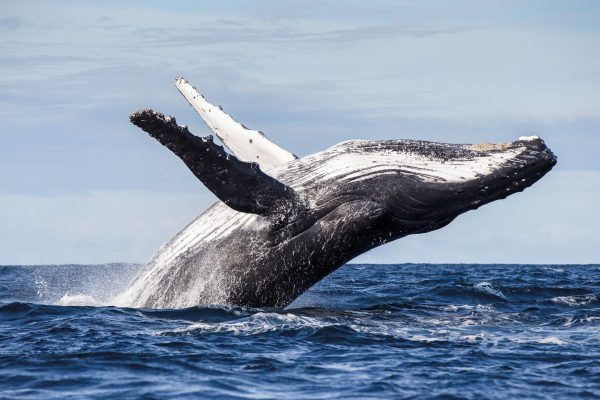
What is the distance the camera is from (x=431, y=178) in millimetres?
12680

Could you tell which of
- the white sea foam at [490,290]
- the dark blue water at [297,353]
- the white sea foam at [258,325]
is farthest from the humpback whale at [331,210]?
the white sea foam at [490,290]

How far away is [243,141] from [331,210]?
2059 millimetres

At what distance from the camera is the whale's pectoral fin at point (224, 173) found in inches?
449

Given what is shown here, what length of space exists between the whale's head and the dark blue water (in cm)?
149

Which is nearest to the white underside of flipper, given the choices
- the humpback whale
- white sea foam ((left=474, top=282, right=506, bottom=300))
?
the humpback whale

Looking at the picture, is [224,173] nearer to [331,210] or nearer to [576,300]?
[331,210]

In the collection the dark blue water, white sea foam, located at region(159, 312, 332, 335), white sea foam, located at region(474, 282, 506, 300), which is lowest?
the dark blue water

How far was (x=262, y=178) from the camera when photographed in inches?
475

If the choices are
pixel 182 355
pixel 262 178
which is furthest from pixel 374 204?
pixel 182 355

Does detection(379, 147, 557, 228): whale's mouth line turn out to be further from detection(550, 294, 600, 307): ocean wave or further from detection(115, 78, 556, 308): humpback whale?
detection(550, 294, 600, 307): ocean wave

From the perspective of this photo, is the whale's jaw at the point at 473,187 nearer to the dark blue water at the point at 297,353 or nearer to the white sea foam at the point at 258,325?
the dark blue water at the point at 297,353

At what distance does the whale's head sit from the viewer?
12594 mm

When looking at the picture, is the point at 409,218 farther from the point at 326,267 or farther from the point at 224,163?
the point at 224,163

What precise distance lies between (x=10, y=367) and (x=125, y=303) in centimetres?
419
